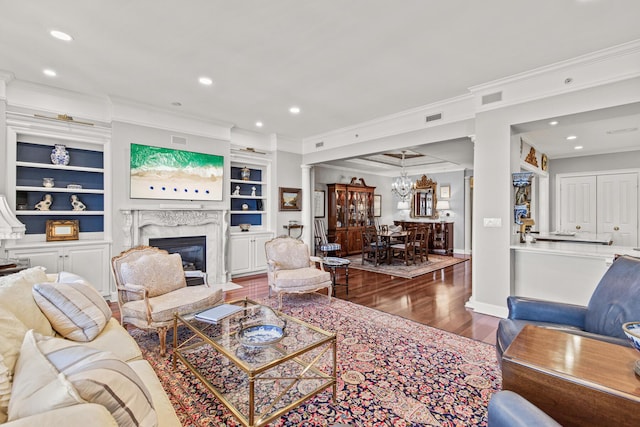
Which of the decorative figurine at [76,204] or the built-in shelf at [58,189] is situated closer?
the built-in shelf at [58,189]

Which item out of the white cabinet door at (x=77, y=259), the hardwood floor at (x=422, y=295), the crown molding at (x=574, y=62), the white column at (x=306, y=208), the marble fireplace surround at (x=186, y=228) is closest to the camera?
the crown molding at (x=574, y=62)

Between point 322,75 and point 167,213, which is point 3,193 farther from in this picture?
point 322,75

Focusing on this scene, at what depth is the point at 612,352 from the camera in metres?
1.50

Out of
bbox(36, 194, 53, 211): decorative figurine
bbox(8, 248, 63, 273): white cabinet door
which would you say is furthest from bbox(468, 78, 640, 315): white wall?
bbox(36, 194, 53, 211): decorative figurine

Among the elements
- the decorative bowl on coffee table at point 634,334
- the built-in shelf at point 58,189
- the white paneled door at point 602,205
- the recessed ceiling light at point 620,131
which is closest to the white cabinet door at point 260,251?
the built-in shelf at point 58,189

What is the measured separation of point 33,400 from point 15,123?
458 centimetres

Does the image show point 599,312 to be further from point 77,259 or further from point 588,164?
point 588,164

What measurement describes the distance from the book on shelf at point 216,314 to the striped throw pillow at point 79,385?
50.6 inches

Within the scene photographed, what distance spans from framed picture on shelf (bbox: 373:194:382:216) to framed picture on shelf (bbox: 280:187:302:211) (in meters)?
3.76

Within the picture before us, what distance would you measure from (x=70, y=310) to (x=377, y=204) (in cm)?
886

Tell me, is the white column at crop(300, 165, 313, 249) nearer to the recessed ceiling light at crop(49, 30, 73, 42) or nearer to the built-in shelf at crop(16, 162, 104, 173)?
the built-in shelf at crop(16, 162, 104, 173)

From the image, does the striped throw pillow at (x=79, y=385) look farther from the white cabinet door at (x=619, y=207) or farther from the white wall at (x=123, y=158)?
the white cabinet door at (x=619, y=207)

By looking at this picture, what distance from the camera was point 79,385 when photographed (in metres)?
0.91

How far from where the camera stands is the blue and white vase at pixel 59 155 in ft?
13.9
